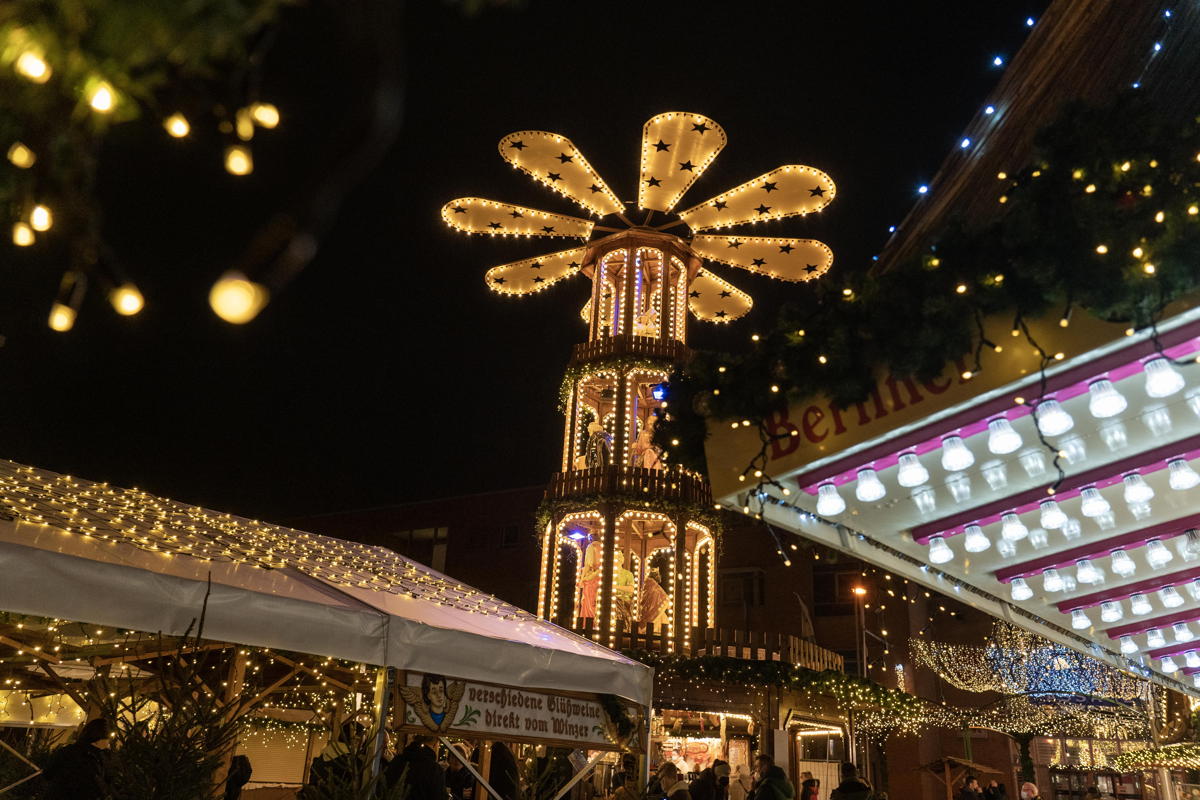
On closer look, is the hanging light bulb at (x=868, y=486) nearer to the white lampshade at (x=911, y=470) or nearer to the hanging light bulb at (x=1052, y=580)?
A: the white lampshade at (x=911, y=470)

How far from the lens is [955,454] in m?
4.00

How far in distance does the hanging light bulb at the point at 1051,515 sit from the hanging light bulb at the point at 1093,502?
13 centimetres

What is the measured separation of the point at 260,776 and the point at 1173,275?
1951 centimetres

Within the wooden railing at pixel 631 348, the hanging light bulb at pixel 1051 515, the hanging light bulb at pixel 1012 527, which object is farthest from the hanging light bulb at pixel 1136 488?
the wooden railing at pixel 631 348

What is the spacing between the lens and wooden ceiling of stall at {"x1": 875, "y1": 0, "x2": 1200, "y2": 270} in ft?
13.5

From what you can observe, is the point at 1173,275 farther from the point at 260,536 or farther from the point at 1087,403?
the point at 260,536

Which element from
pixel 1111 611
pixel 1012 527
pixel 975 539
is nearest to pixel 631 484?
pixel 1111 611

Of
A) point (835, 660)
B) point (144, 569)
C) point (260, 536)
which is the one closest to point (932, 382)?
point (144, 569)

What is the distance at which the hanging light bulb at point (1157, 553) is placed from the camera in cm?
512

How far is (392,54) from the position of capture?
161cm

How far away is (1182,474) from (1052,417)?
0.96m

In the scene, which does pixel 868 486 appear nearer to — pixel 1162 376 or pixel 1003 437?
pixel 1003 437

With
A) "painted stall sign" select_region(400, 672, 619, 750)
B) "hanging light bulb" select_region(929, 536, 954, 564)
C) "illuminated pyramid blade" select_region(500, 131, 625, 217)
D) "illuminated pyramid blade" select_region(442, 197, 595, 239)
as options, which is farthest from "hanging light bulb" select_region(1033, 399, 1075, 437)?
"illuminated pyramid blade" select_region(442, 197, 595, 239)

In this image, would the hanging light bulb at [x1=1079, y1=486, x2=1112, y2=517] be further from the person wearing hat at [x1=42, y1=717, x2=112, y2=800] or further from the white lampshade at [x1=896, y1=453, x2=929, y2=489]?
the person wearing hat at [x1=42, y1=717, x2=112, y2=800]
